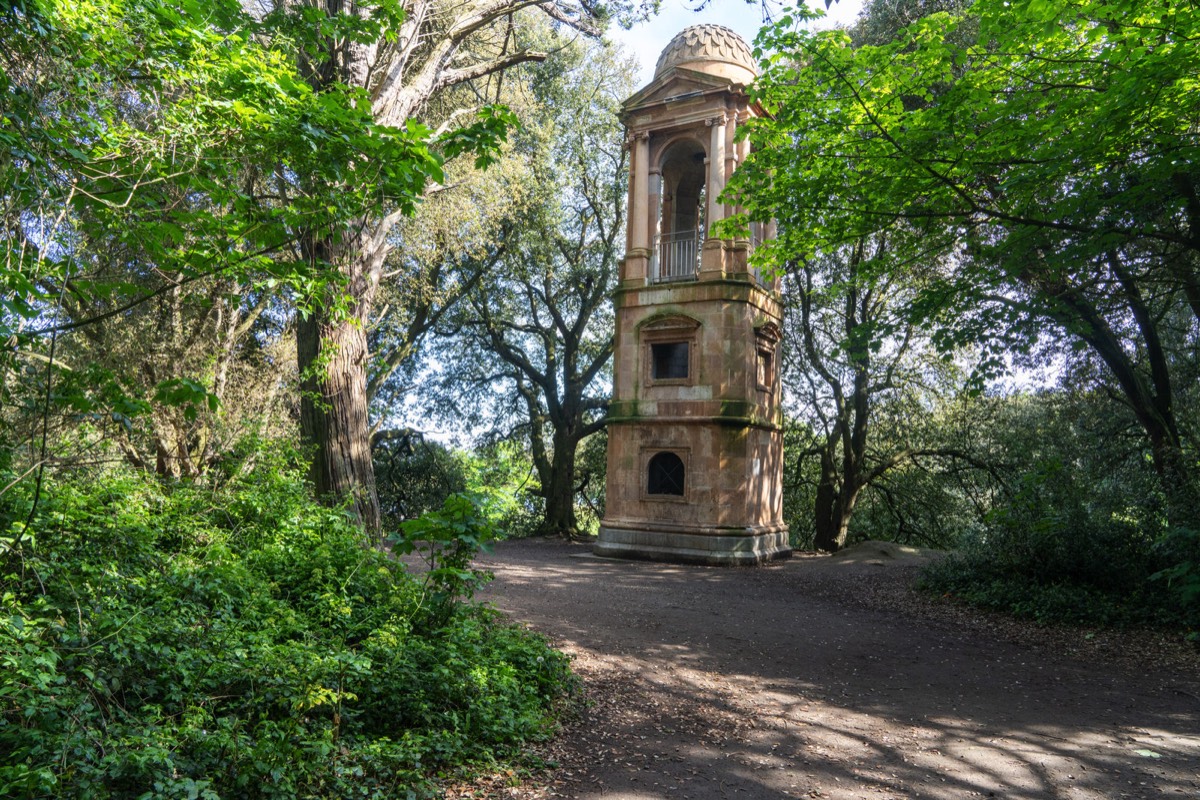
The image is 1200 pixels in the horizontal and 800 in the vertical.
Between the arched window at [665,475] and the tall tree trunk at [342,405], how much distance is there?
377 inches

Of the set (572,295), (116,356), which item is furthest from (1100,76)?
(572,295)

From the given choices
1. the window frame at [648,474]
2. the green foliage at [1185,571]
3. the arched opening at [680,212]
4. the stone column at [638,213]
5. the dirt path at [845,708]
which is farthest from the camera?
the arched opening at [680,212]

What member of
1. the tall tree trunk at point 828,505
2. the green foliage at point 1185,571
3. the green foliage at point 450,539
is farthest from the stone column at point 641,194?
the green foliage at point 450,539

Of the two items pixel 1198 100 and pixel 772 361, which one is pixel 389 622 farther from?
pixel 772 361

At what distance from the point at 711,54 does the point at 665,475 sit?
33.5ft

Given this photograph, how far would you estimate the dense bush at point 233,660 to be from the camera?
10.5 ft

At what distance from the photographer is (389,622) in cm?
536

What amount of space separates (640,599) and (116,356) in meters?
8.07

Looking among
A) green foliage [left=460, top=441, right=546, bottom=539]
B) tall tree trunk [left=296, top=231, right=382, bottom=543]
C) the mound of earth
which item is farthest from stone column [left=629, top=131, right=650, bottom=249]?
tall tree trunk [left=296, top=231, right=382, bottom=543]

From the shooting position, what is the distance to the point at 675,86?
57.4 feet

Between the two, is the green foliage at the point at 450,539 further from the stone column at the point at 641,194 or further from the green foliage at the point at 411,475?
the green foliage at the point at 411,475

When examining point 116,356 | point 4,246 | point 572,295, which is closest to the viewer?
point 4,246

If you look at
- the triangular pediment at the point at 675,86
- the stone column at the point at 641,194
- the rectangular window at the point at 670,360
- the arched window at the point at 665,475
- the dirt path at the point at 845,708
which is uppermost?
the triangular pediment at the point at 675,86

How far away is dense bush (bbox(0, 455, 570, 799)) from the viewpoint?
10.5 ft
